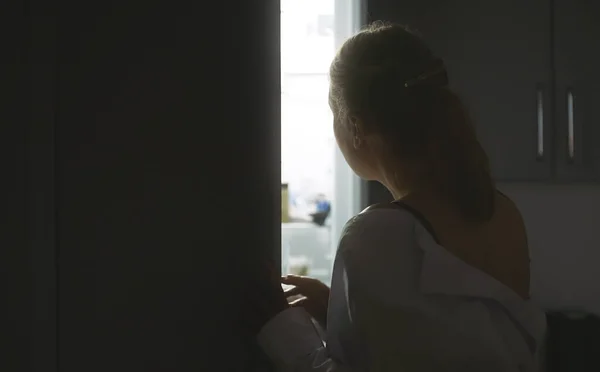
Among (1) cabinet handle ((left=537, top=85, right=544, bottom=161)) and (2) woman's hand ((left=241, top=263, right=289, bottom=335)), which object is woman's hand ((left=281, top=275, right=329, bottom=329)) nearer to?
(2) woman's hand ((left=241, top=263, right=289, bottom=335))

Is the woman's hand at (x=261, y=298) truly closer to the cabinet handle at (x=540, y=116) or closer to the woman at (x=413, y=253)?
the woman at (x=413, y=253)

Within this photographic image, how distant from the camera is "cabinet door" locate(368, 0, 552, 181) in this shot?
1419mm

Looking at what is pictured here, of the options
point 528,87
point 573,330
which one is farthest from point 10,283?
point 573,330

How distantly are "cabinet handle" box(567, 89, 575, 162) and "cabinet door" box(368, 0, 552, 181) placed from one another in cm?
7

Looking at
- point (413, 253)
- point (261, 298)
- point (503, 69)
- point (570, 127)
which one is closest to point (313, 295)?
point (261, 298)

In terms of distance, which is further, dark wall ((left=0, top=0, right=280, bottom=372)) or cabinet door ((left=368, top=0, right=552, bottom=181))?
cabinet door ((left=368, top=0, right=552, bottom=181))

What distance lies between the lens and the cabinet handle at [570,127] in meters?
1.50

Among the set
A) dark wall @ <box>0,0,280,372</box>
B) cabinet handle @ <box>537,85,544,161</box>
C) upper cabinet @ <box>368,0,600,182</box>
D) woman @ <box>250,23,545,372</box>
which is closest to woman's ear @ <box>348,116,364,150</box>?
woman @ <box>250,23,545,372</box>

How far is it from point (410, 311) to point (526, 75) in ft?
3.24

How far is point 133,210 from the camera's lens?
736 mm

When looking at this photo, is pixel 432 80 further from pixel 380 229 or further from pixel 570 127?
pixel 570 127

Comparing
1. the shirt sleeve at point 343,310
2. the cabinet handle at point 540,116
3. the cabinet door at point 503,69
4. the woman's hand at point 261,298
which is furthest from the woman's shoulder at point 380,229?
the cabinet handle at point 540,116

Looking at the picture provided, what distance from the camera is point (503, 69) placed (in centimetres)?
145

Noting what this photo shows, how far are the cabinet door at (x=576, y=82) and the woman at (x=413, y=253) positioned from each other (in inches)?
31.0
